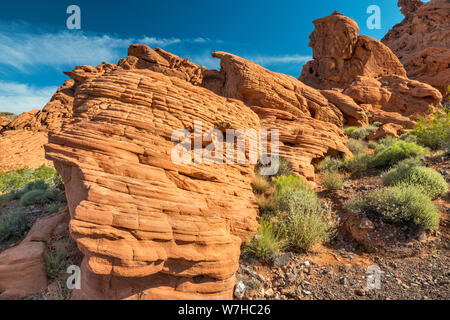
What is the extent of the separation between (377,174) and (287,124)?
14.0ft

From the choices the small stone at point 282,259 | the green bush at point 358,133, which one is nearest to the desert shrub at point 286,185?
the small stone at point 282,259

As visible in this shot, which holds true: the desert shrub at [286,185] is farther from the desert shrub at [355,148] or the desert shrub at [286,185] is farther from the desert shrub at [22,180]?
the desert shrub at [22,180]

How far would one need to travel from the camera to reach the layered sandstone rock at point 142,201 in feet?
8.32

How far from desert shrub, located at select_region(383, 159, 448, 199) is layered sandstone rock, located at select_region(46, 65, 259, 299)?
437cm

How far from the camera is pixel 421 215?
3947mm

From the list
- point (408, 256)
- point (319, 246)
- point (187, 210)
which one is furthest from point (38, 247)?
point (408, 256)

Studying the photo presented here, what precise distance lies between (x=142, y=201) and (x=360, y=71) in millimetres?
30287

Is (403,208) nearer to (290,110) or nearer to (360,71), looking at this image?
(290,110)

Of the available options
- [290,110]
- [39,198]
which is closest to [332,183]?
[290,110]

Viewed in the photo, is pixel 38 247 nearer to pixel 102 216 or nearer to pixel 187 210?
pixel 102 216

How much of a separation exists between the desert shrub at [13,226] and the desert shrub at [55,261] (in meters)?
1.93

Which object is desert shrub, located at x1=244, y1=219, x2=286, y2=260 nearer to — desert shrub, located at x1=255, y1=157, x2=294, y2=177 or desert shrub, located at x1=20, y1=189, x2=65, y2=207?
desert shrub, located at x1=255, y1=157, x2=294, y2=177

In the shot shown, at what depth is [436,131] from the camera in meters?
8.36

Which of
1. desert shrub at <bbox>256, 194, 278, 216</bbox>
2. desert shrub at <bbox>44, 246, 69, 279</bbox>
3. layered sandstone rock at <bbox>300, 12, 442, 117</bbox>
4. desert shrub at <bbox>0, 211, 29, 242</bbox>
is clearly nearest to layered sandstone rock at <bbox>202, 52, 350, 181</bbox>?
desert shrub at <bbox>256, 194, 278, 216</bbox>
